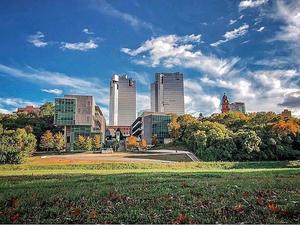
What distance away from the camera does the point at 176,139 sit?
273 feet

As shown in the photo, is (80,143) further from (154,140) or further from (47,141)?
(154,140)

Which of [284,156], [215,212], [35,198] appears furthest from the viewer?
[284,156]

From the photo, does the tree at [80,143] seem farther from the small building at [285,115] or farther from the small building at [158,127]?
the small building at [285,115]

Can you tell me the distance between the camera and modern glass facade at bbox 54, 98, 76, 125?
81.5 meters

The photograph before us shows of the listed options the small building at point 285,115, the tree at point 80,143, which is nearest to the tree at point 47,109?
the tree at point 80,143

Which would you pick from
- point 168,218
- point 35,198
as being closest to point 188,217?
point 168,218

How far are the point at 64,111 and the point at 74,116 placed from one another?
3037mm

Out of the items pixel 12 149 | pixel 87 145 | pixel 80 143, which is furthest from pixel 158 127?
pixel 12 149

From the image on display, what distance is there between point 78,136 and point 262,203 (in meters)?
78.1

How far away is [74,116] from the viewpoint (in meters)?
82.6

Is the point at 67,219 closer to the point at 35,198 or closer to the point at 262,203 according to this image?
the point at 35,198

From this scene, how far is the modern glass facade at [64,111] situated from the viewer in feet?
267

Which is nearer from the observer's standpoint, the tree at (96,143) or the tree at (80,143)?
the tree at (80,143)

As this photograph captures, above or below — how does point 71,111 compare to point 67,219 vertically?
above
